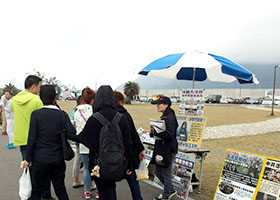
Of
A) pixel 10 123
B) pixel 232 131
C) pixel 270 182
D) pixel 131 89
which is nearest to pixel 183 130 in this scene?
pixel 270 182

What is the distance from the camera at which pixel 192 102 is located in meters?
4.72

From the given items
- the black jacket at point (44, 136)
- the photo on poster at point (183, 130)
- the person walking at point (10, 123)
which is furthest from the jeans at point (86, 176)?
the person walking at point (10, 123)

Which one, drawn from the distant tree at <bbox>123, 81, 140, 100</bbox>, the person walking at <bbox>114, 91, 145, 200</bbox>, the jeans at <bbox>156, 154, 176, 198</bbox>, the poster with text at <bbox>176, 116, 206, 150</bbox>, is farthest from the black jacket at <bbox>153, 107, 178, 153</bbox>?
the distant tree at <bbox>123, 81, 140, 100</bbox>

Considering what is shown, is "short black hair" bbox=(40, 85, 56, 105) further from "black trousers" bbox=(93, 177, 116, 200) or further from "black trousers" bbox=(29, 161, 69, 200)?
"black trousers" bbox=(93, 177, 116, 200)

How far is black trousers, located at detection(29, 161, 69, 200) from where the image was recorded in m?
2.85

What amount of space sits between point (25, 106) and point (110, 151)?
1.80 m

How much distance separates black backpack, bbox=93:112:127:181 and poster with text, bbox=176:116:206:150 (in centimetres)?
224

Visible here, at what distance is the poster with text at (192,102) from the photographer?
4594 millimetres

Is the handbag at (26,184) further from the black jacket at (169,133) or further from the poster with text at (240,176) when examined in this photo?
the poster with text at (240,176)

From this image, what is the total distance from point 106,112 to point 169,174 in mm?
1851

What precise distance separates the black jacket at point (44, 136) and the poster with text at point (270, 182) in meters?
2.64

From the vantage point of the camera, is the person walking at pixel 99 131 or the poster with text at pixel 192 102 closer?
the person walking at pixel 99 131

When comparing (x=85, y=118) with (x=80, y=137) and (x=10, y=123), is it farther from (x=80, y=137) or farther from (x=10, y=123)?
(x=10, y=123)

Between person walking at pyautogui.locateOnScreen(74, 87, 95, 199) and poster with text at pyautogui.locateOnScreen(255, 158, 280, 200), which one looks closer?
poster with text at pyautogui.locateOnScreen(255, 158, 280, 200)
